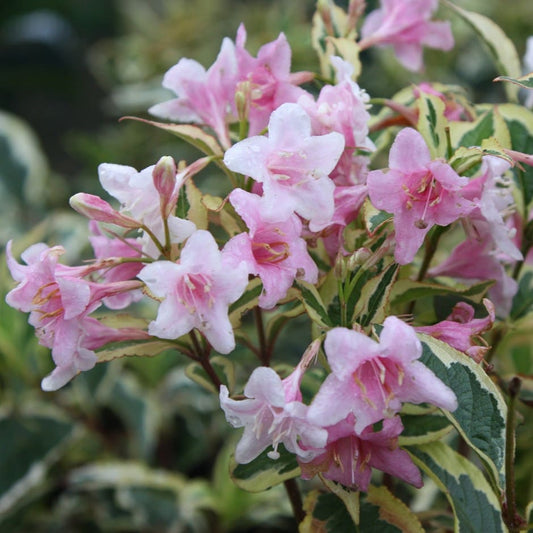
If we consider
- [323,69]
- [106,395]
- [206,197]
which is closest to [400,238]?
[206,197]

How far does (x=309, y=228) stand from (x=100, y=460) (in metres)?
0.97

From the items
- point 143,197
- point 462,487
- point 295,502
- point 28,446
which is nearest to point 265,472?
point 295,502

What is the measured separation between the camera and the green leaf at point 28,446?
1217 mm

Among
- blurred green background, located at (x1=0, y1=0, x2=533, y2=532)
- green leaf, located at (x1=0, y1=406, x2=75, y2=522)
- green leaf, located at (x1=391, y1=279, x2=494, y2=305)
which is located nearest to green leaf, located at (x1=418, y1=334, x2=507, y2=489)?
green leaf, located at (x1=391, y1=279, x2=494, y2=305)

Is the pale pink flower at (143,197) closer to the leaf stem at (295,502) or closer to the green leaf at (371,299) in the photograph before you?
the green leaf at (371,299)

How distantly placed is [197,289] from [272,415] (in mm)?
113

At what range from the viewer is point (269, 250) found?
60 centimetres

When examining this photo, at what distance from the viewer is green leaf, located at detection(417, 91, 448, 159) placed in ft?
2.33

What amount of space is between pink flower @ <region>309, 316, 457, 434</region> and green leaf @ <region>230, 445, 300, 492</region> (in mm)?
192

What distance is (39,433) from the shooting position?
127cm

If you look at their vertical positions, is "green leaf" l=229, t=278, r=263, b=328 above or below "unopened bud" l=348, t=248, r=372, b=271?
below

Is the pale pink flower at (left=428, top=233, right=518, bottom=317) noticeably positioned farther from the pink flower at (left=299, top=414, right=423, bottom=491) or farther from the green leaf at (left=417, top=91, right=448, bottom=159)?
the pink flower at (left=299, top=414, right=423, bottom=491)

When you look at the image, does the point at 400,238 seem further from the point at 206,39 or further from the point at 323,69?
the point at 206,39

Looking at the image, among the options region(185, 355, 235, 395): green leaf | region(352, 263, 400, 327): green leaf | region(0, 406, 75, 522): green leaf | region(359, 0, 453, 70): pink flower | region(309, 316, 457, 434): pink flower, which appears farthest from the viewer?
region(0, 406, 75, 522): green leaf
